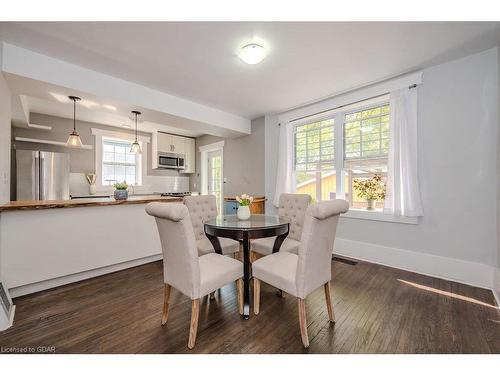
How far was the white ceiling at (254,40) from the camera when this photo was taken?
6.25 feet

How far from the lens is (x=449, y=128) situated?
2520 millimetres

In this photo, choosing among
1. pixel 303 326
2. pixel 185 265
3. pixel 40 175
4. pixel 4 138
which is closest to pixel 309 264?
pixel 303 326

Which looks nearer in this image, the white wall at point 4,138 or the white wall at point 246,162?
the white wall at point 4,138

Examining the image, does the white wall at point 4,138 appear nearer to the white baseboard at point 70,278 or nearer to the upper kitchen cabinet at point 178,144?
the white baseboard at point 70,278

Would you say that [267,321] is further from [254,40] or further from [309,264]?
[254,40]

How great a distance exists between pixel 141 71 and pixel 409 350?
12.0ft

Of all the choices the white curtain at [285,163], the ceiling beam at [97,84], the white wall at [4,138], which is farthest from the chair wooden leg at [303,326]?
the ceiling beam at [97,84]

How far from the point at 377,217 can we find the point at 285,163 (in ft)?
5.74

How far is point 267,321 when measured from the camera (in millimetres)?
1755

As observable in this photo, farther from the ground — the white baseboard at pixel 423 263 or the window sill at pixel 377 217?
the window sill at pixel 377 217

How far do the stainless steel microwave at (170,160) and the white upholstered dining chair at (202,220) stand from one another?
344cm

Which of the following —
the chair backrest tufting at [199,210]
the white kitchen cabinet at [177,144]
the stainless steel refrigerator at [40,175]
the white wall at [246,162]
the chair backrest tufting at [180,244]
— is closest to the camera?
the chair backrest tufting at [180,244]
